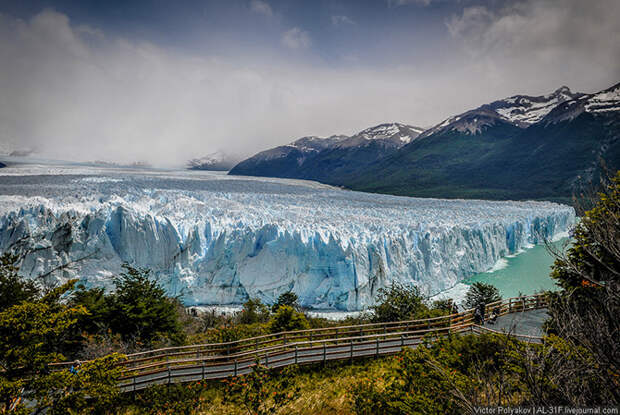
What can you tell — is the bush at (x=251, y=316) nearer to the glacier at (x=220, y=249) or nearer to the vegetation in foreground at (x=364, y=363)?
the glacier at (x=220, y=249)

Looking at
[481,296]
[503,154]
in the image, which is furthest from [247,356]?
[503,154]

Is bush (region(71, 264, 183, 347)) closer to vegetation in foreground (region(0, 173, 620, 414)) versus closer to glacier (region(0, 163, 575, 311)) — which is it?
vegetation in foreground (region(0, 173, 620, 414))

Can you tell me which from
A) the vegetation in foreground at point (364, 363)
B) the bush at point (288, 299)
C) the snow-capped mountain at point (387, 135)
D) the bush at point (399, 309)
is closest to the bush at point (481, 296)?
the bush at point (399, 309)

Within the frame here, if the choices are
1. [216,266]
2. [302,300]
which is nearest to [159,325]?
[216,266]

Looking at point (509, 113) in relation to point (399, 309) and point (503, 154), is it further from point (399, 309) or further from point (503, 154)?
point (399, 309)

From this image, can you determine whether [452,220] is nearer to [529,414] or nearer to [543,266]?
[543,266]

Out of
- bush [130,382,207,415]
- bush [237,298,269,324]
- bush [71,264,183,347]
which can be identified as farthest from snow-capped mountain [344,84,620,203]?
bush [130,382,207,415]
